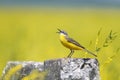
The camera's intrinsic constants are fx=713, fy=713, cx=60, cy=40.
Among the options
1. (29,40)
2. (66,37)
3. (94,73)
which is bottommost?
(94,73)

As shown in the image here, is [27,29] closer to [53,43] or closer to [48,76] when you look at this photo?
[53,43]

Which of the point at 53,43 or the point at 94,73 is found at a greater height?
the point at 53,43

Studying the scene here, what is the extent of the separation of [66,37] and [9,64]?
60cm

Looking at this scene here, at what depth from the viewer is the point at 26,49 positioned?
8.88 meters

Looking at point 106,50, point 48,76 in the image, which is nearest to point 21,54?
point 106,50

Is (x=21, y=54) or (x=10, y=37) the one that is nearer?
(x=21, y=54)

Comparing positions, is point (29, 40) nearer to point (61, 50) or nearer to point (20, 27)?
point (61, 50)

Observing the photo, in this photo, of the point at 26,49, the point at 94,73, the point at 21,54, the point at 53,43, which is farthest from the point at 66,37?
the point at 53,43

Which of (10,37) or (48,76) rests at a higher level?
(10,37)

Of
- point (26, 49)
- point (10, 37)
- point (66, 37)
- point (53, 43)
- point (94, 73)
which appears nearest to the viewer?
point (94, 73)

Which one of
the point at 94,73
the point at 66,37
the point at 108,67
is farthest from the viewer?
the point at 108,67

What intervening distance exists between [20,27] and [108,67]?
3403 millimetres

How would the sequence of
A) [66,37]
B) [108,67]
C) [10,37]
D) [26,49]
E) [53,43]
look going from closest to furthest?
[66,37], [108,67], [26,49], [53,43], [10,37]

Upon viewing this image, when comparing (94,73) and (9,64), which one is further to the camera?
(9,64)
